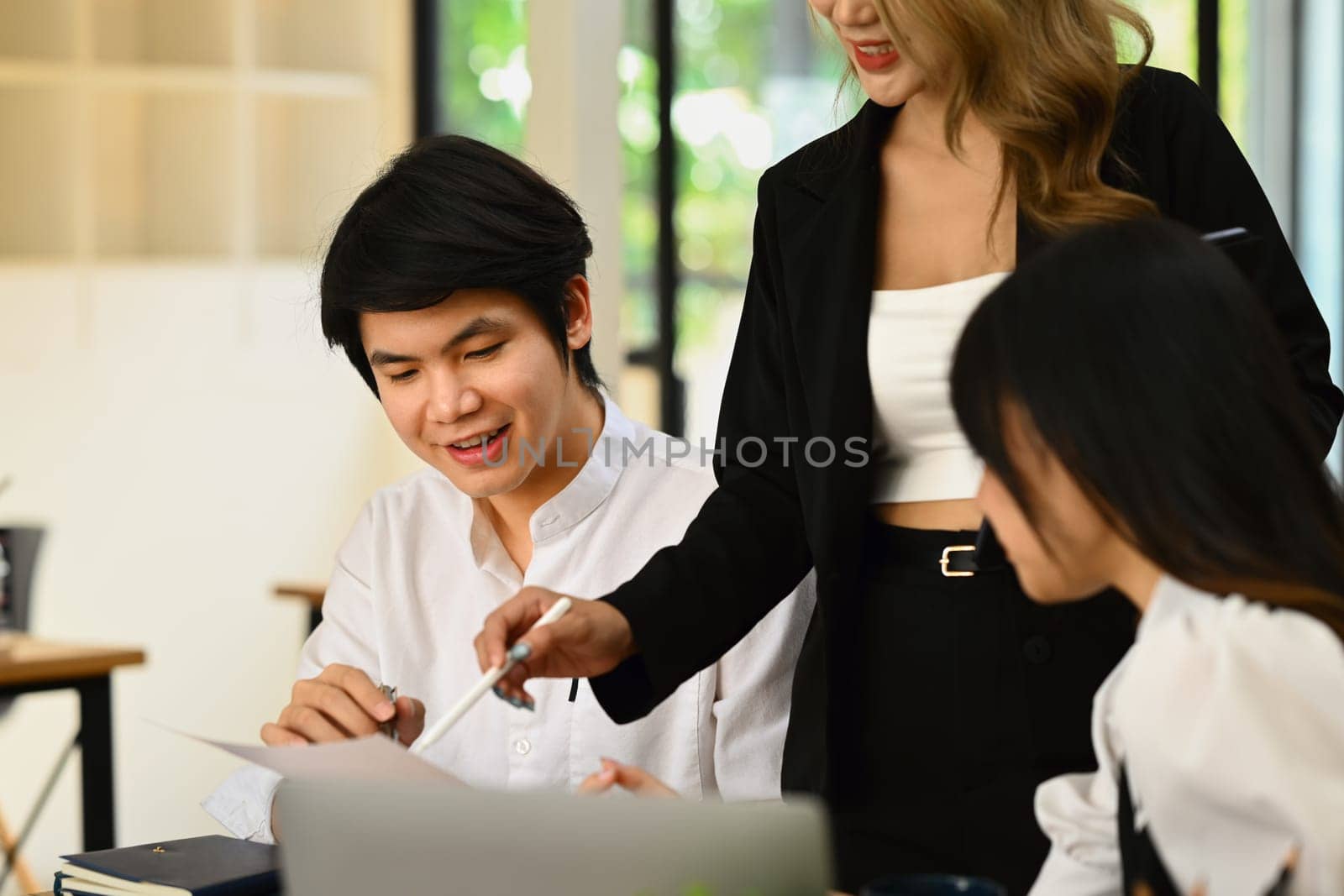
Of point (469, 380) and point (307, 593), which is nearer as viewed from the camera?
point (469, 380)

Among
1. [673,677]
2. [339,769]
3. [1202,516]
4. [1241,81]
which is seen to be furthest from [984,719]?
[1241,81]

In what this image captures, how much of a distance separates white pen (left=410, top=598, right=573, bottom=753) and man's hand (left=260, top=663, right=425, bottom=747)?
0.23 m

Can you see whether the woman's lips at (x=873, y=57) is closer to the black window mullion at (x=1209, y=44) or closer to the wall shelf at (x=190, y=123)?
the black window mullion at (x=1209, y=44)

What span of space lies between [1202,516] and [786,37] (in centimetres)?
321

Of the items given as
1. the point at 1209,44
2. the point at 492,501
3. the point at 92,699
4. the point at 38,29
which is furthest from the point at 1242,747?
the point at 38,29

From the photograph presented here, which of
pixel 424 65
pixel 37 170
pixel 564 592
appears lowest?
pixel 564 592

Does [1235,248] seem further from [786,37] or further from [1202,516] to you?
[786,37]

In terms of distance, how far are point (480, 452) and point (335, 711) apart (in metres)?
0.36

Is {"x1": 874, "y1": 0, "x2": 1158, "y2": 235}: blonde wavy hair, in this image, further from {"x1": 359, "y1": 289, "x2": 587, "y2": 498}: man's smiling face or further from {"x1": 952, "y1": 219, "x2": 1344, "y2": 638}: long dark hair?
{"x1": 359, "y1": 289, "x2": 587, "y2": 498}: man's smiling face

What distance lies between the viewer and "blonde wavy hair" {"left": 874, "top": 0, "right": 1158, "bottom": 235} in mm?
1430

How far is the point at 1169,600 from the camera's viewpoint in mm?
1038

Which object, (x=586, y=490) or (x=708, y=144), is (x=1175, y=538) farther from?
(x=708, y=144)

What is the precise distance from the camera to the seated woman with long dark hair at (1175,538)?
3.03 feet

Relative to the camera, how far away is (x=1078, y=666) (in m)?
1.39
